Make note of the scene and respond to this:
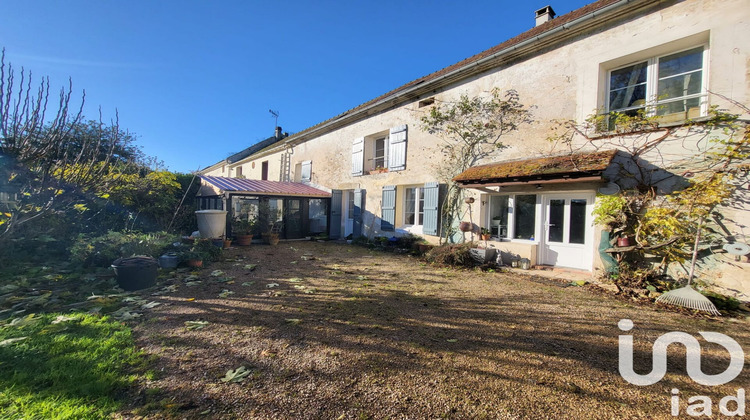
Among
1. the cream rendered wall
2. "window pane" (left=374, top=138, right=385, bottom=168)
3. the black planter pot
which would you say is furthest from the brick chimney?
the black planter pot

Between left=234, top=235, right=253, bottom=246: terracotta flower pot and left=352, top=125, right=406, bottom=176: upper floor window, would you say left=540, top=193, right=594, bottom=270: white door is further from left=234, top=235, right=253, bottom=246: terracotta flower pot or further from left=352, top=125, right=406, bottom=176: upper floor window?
left=234, top=235, right=253, bottom=246: terracotta flower pot

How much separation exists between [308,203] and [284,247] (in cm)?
287

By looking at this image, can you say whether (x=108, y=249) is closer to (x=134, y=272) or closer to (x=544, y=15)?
(x=134, y=272)

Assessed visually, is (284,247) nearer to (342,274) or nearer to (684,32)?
(342,274)

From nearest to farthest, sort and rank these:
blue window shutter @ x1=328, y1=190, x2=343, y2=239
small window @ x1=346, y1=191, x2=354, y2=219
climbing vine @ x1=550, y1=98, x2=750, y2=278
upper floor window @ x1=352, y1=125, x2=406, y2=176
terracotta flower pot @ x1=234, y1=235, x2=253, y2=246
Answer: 1. climbing vine @ x1=550, y1=98, x2=750, y2=278
2. terracotta flower pot @ x1=234, y1=235, x2=253, y2=246
3. upper floor window @ x1=352, y1=125, x2=406, y2=176
4. small window @ x1=346, y1=191, x2=354, y2=219
5. blue window shutter @ x1=328, y1=190, x2=343, y2=239

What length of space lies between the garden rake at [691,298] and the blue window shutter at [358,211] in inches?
336

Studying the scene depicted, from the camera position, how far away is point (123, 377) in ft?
7.88

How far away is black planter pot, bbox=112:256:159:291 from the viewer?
4793 mm

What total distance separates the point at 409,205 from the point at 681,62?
7025 millimetres

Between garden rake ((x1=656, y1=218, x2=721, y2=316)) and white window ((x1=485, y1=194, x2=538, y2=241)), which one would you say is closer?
garden rake ((x1=656, y1=218, x2=721, y2=316))

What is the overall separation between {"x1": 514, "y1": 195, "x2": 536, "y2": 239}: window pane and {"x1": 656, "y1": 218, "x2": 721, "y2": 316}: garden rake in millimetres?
2768

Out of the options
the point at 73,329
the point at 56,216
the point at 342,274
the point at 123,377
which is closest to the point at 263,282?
the point at 342,274

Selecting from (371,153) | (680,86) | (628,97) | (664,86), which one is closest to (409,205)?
(371,153)

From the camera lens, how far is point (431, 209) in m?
8.95
